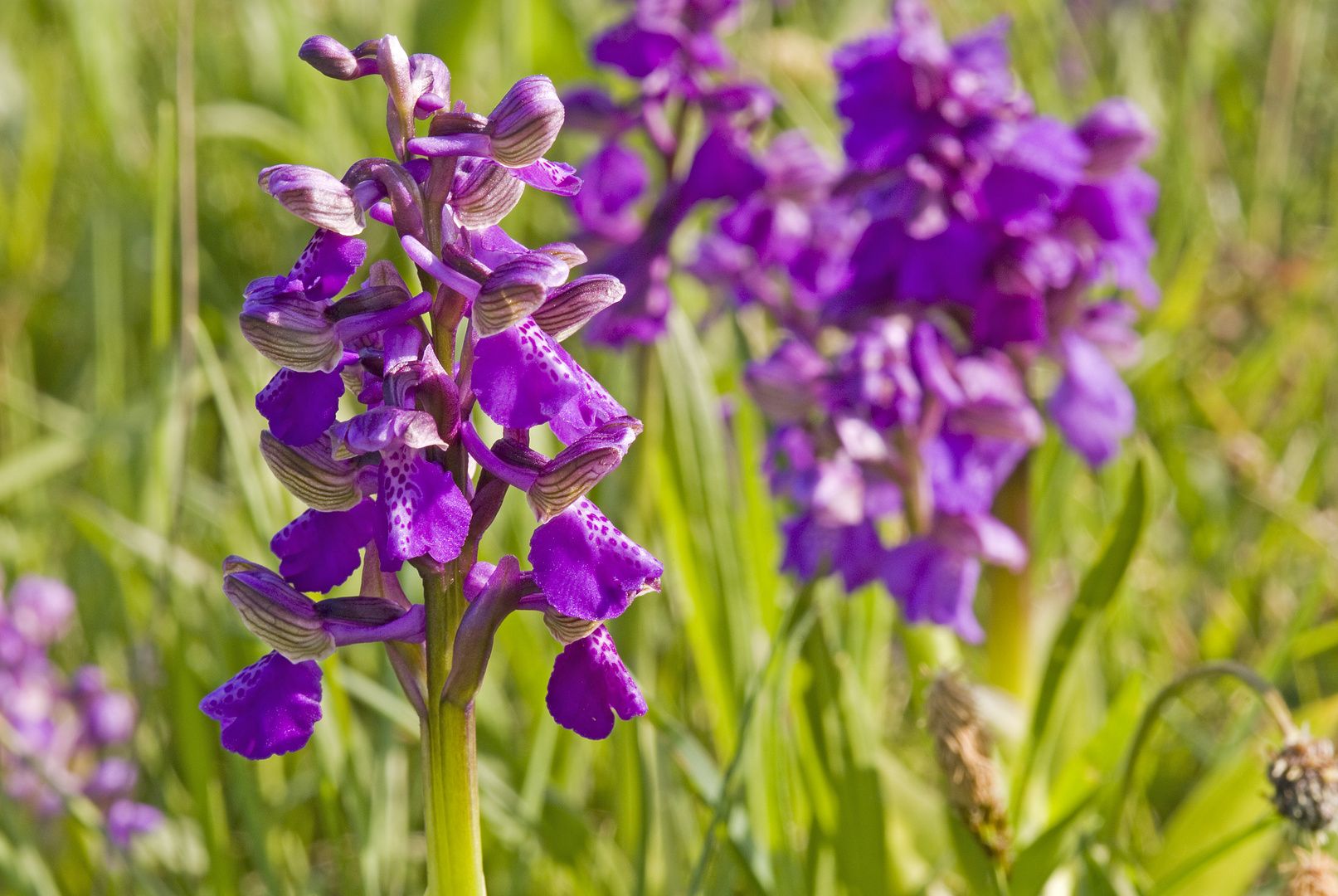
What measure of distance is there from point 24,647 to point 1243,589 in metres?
2.30

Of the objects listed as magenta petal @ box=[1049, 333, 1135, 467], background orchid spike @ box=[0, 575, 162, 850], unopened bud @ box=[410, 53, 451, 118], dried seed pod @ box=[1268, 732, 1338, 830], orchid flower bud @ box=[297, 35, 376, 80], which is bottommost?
background orchid spike @ box=[0, 575, 162, 850]

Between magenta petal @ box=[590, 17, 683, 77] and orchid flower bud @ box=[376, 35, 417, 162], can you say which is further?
magenta petal @ box=[590, 17, 683, 77]

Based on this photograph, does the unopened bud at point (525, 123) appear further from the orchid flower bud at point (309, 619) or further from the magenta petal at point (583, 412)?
the orchid flower bud at point (309, 619)

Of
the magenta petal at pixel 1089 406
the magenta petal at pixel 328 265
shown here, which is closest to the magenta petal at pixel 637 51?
the magenta petal at pixel 1089 406

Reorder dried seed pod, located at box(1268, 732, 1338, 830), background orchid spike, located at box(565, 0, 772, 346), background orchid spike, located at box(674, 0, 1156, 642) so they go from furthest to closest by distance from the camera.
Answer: background orchid spike, located at box(565, 0, 772, 346) < background orchid spike, located at box(674, 0, 1156, 642) < dried seed pod, located at box(1268, 732, 1338, 830)

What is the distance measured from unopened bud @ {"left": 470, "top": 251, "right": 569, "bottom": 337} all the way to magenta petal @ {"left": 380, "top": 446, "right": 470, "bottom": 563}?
11cm

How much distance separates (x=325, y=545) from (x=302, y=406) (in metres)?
0.13

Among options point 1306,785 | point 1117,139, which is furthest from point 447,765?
point 1117,139

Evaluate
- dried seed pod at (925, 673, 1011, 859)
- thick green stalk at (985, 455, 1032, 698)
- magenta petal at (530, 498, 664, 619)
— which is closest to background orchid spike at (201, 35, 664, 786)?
magenta petal at (530, 498, 664, 619)

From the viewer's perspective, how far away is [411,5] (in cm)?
332

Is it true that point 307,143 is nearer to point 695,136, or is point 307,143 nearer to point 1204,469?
point 695,136

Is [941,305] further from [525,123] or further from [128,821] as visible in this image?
[128,821]

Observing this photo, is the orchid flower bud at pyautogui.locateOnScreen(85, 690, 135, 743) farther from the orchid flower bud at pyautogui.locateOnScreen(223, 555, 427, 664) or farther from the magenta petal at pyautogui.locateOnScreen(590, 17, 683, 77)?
the magenta petal at pyautogui.locateOnScreen(590, 17, 683, 77)

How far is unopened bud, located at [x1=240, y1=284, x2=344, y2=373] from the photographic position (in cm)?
88
